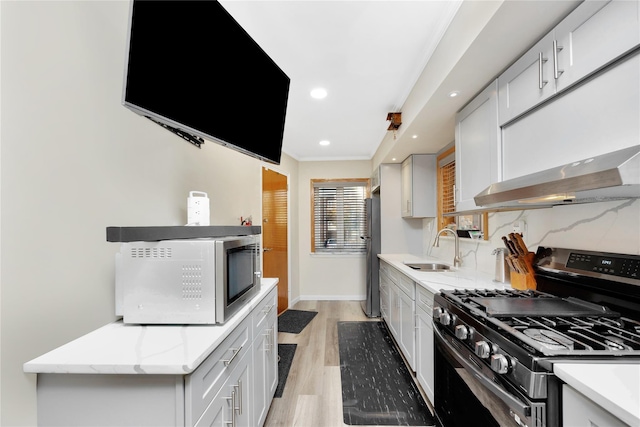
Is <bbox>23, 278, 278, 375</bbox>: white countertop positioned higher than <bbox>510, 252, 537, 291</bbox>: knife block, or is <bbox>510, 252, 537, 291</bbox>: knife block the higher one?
<bbox>510, 252, 537, 291</bbox>: knife block

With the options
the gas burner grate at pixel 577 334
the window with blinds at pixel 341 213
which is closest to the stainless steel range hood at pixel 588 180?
the gas burner grate at pixel 577 334

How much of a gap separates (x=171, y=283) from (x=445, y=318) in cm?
137

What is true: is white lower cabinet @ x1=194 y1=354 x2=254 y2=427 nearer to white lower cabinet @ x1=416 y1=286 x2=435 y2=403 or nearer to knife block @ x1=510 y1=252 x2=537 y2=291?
white lower cabinet @ x1=416 y1=286 x2=435 y2=403

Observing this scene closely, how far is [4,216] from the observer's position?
87 cm

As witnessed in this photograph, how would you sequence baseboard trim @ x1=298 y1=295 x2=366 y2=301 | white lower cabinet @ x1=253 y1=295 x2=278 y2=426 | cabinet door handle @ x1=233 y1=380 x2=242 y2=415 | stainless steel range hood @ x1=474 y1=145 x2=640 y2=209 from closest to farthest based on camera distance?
stainless steel range hood @ x1=474 y1=145 x2=640 y2=209
cabinet door handle @ x1=233 y1=380 x2=242 y2=415
white lower cabinet @ x1=253 y1=295 x2=278 y2=426
baseboard trim @ x1=298 y1=295 x2=366 y2=301

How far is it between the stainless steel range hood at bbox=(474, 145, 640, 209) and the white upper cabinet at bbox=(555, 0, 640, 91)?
1.24ft

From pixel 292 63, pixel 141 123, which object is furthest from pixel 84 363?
pixel 292 63

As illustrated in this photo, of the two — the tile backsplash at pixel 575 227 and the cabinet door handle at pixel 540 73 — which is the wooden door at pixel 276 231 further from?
the cabinet door handle at pixel 540 73

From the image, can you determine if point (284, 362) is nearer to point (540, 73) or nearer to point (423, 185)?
point (423, 185)

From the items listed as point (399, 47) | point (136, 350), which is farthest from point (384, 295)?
point (136, 350)

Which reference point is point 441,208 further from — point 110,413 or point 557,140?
point 110,413

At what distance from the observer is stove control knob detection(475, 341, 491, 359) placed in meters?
1.11

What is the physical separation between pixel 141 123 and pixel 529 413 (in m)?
2.02

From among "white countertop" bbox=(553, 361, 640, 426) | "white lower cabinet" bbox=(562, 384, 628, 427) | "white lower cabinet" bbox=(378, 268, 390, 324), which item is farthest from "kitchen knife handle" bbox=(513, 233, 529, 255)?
"white lower cabinet" bbox=(378, 268, 390, 324)
